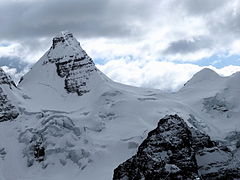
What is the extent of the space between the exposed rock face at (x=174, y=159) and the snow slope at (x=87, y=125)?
3963 inches

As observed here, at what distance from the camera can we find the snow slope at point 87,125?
526 feet

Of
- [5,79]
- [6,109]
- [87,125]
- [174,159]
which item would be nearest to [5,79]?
[5,79]

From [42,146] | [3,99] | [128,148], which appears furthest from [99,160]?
[3,99]

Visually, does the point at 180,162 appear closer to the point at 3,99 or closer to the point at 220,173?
the point at 220,173

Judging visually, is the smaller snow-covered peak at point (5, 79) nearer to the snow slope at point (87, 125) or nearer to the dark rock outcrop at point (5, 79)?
the dark rock outcrop at point (5, 79)

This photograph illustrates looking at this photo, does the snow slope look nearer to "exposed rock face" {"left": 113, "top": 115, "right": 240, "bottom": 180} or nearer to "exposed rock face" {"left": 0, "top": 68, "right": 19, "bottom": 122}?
"exposed rock face" {"left": 0, "top": 68, "right": 19, "bottom": 122}

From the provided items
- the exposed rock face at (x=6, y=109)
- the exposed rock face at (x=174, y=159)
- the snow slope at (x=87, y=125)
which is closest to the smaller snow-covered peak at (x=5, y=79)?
the snow slope at (x=87, y=125)

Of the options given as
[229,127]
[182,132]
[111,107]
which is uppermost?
[111,107]

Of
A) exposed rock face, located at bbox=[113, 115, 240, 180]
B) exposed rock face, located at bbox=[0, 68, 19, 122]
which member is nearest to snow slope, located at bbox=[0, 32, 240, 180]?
exposed rock face, located at bbox=[0, 68, 19, 122]

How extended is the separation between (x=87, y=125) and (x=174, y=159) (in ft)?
434

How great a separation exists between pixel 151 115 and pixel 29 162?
45962mm

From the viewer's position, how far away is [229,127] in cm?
18238

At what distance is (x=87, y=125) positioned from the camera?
578 ft

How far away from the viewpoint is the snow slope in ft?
526
